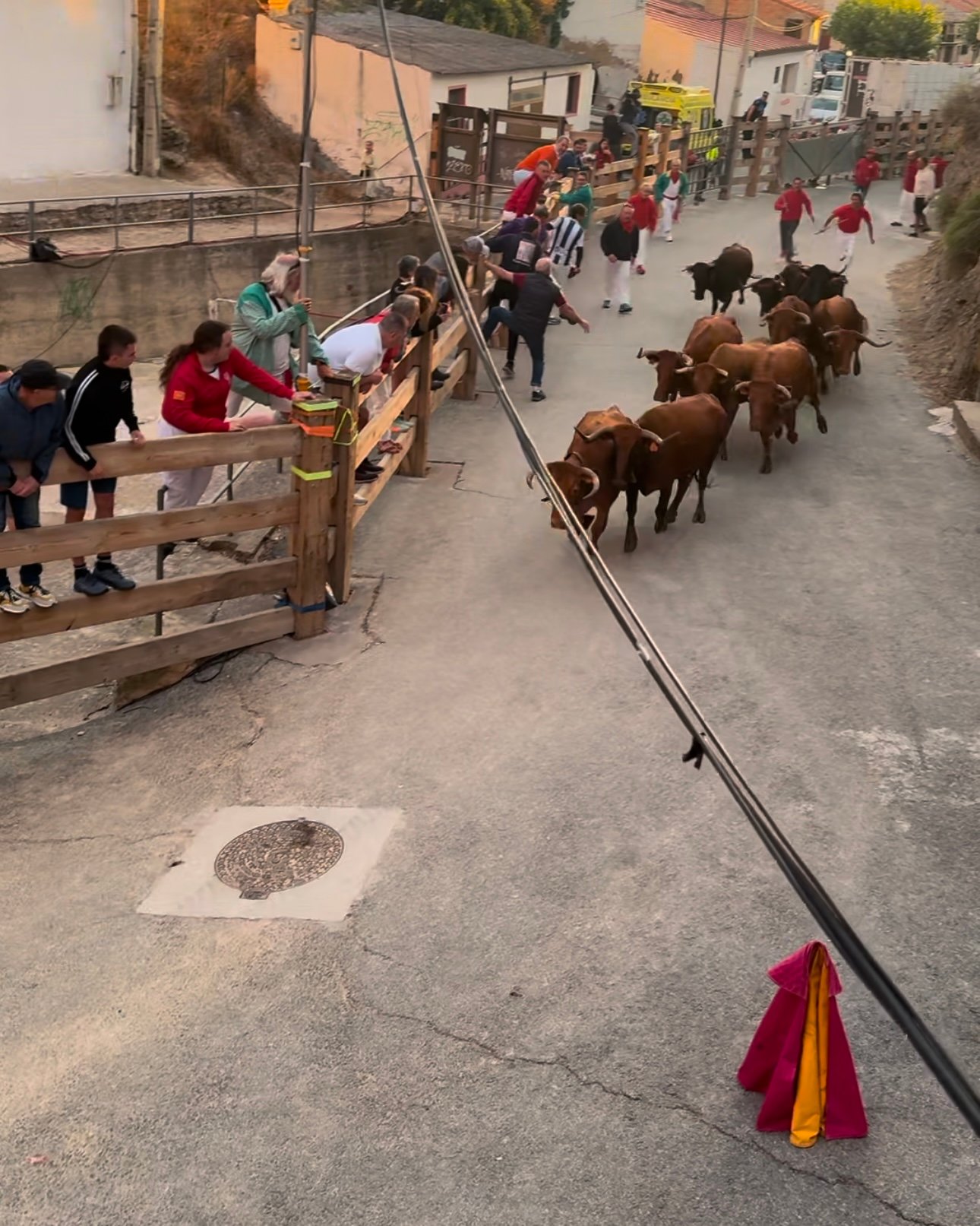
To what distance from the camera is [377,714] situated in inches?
299

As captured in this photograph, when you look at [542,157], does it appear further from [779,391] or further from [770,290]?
[779,391]

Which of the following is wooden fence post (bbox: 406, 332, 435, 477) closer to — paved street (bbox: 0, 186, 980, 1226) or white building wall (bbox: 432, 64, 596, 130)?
paved street (bbox: 0, 186, 980, 1226)

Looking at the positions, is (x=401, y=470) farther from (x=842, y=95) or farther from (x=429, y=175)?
(x=842, y=95)

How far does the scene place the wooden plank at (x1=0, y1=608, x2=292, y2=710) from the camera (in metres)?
7.13

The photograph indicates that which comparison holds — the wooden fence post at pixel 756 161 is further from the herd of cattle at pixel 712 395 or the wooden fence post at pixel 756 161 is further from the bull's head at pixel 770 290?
the bull's head at pixel 770 290

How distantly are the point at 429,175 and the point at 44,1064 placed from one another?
25164mm

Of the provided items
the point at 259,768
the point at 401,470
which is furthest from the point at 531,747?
the point at 401,470

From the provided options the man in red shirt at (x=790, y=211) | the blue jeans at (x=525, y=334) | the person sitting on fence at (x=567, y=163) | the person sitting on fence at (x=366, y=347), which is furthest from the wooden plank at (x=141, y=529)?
the person sitting on fence at (x=567, y=163)

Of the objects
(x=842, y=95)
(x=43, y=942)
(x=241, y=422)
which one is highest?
(x=842, y=95)

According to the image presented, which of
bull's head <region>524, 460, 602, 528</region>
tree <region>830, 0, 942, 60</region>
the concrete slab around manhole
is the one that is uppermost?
tree <region>830, 0, 942, 60</region>

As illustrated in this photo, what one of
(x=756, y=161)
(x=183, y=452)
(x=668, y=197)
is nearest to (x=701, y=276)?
(x=668, y=197)

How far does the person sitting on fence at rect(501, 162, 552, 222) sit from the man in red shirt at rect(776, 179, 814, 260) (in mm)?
5895

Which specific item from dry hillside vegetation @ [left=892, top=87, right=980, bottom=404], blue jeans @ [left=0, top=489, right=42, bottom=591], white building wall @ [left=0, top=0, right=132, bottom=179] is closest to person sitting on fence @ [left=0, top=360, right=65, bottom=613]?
blue jeans @ [left=0, top=489, right=42, bottom=591]

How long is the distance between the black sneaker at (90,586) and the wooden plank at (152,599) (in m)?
0.04
